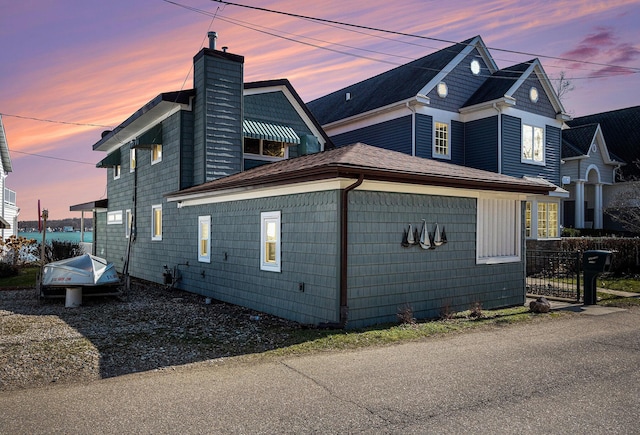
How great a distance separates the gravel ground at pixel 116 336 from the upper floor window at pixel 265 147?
6.37 m

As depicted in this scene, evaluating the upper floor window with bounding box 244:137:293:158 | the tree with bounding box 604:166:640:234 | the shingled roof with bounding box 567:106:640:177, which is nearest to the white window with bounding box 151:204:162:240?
the upper floor window with bounding box 244:137:293:158

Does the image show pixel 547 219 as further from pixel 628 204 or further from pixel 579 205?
pixel 628 204

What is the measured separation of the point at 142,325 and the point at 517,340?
730 centimetres

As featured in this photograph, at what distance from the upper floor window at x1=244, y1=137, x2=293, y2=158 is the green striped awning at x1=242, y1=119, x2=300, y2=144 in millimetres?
494

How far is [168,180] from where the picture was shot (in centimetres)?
1723

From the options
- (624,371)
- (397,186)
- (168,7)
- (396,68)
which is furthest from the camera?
(396,68)

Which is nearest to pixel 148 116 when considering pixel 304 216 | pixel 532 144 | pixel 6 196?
pixel 304 216

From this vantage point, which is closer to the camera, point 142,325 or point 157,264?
point 142,325

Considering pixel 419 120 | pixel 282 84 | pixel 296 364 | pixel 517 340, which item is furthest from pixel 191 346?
pixel 419 120

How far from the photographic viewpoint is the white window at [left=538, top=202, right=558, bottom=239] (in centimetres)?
2322

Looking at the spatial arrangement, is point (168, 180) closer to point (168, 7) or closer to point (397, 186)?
point (168, 7)

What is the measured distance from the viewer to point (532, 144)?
23531 mm

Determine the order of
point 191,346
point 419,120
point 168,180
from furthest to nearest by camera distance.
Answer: point 419,120 → point 168,180 → point 191,346

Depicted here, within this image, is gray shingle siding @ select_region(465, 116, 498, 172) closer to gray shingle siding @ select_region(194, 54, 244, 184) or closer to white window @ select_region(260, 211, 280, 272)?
gray shingle siding @ select_region(194, 54, 244, 184)
